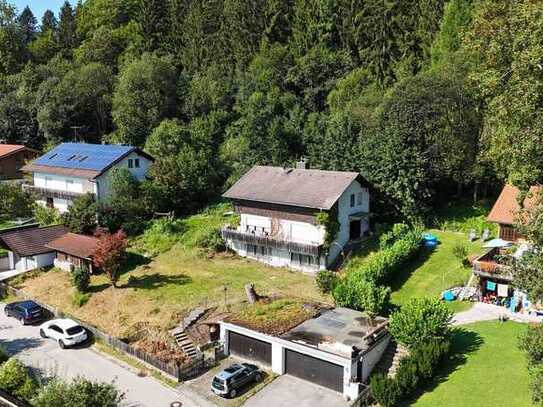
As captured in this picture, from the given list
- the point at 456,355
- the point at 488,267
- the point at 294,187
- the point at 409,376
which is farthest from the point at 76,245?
the point at 488,267

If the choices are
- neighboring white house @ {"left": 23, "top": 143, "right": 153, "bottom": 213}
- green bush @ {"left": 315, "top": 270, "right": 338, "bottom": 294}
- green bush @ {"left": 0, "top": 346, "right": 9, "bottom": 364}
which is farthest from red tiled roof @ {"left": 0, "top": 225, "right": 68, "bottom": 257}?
green bush @ {"left": 315, "top": 270, "right": 338, "bottom": 294}

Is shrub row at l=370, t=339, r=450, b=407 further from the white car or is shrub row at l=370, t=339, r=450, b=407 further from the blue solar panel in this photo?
the blue solar panel

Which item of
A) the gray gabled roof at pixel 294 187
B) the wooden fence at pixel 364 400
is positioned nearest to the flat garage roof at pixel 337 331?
the wooden fence at pixel 364 400

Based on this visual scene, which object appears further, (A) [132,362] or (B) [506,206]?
(B) [506,206]

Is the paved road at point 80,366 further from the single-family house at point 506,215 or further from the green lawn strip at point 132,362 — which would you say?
the single-family house at point 506,215

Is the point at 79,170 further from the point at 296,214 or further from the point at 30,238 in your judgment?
the point at 296,214

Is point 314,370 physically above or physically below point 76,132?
below
